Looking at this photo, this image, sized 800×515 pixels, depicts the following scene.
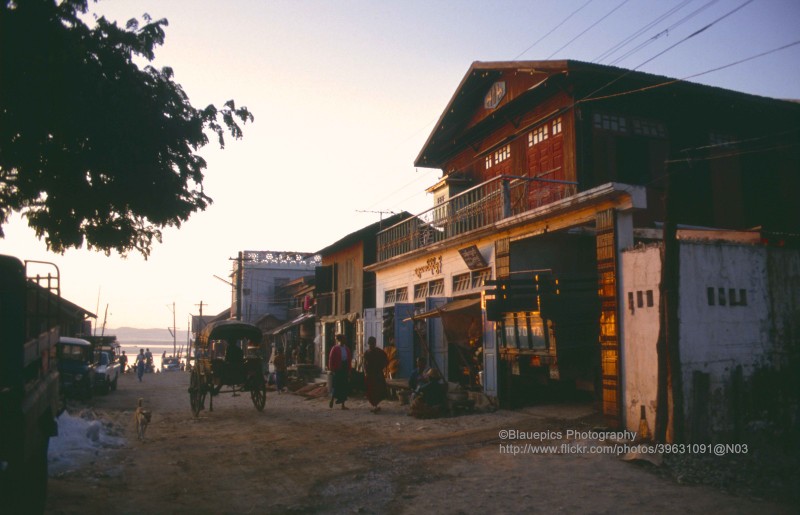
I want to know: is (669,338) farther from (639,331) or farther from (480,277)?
(480,277)

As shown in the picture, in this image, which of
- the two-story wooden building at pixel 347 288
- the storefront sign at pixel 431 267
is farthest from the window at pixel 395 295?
the storefront sign at pixel 431 267

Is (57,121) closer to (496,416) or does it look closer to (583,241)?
(496,416)

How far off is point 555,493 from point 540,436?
3.43m

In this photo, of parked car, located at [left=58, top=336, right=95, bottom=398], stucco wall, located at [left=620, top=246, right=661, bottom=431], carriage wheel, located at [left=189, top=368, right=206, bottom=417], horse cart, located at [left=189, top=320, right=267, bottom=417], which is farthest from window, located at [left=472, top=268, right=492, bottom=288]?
parked car, located at [left=58, top=336, right=95, bottom=398]

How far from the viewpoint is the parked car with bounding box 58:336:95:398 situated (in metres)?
20.7

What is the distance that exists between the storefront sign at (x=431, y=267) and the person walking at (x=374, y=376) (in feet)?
12.7

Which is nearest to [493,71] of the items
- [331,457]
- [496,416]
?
[496,416]

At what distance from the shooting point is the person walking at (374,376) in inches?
605

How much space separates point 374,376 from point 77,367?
40.3ft

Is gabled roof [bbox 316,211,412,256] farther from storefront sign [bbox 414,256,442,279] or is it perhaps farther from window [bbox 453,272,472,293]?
window [bbox 453,272,472,293]

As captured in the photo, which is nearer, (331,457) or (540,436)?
(331,457)

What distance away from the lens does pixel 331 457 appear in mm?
9367

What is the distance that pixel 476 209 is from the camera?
17078 millimetres

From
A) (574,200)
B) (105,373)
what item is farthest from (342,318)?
(574,200)
